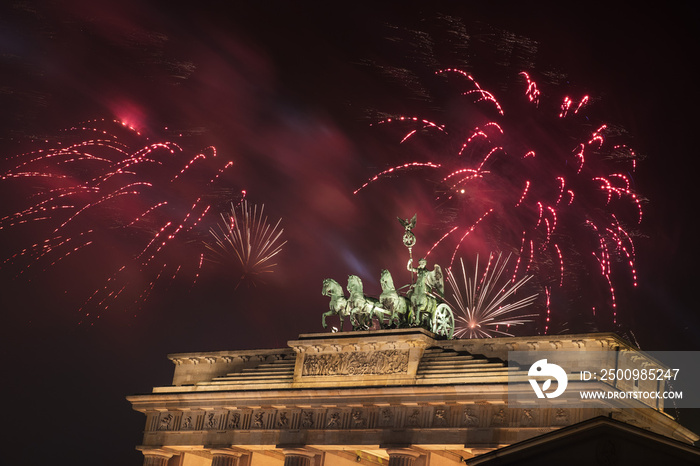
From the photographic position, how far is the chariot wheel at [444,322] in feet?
137

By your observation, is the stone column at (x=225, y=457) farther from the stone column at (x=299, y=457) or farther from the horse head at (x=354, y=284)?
the horse head at (x=354, y=284)

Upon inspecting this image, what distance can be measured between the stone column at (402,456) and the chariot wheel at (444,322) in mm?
5669

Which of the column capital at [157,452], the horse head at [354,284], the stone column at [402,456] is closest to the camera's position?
the stone column at [402,456]

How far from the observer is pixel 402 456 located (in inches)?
1510

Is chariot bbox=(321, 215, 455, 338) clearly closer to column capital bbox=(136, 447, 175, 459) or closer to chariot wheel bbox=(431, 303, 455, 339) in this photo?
chariot wheel bbox=(431, 303, 455, 339)

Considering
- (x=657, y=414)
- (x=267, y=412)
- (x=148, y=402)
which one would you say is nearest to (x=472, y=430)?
(x=657, y=414)

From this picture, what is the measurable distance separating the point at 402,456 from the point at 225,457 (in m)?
8.91

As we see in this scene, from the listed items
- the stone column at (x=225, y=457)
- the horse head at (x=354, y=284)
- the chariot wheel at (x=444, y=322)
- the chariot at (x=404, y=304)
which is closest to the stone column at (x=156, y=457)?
the stone column at (x=225, y=457)

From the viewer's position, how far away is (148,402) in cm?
4553

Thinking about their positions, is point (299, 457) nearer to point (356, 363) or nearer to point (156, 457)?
point (356, 363)

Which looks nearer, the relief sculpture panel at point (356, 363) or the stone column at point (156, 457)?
the relief sculpture panel at point (356, 363)

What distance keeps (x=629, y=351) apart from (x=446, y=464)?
8640 millimetres

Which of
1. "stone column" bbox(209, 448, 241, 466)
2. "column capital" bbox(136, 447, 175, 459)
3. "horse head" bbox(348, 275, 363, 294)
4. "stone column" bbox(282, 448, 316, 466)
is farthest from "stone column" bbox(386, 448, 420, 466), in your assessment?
"column capital" bbox(136, 447, 175, 459)

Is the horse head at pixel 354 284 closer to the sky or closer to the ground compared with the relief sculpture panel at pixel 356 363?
closer to the sky
